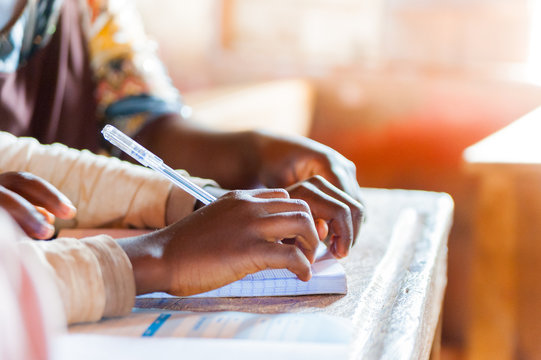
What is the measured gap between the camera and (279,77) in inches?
91.0

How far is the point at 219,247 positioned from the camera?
1.14ft

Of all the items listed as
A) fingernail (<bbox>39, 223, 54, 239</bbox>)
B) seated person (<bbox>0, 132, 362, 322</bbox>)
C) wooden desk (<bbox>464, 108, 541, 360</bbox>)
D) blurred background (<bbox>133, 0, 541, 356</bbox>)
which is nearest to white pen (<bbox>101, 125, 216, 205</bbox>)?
seated person (<bbox>0, 132, 362, 322</bbox>)

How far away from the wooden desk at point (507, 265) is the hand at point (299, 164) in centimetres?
53

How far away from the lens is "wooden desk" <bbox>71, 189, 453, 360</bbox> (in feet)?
1.09

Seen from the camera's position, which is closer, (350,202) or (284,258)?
(284,258)

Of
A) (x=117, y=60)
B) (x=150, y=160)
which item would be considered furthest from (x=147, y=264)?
(x=117, y=60)

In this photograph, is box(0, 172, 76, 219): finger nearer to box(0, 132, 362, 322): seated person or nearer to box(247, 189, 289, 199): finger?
box(0, 132, 362, 322): seated person

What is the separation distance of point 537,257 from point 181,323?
0.96 metres

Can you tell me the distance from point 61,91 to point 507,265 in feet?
2.70

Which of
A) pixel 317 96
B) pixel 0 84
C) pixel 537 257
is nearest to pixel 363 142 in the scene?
pixel 317 96

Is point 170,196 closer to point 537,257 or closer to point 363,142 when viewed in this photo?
point 537,257

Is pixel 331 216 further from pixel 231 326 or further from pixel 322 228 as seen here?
pixel 231 326

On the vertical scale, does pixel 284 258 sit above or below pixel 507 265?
above

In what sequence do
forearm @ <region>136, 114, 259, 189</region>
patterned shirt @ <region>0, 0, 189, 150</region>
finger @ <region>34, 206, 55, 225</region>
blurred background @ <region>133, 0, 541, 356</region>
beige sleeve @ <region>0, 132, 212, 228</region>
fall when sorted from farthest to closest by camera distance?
blurred background @ <region>133, 0, 541, 356</region> → patterned shirt @ <region>0, 0, 189, 150</region> → forearm @ <region>136, 114, 259, 189</region> → beige sleeve @ <region>0, 132, 212, 228</region> → finger @ <region>34, 206, 55, 225</region>
